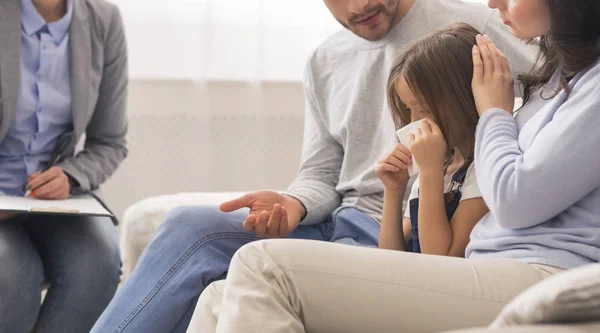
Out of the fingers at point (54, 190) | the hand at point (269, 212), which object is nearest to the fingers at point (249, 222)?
the hand at point (269, 212)

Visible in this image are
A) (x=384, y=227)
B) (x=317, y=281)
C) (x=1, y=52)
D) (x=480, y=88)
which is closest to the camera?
(x=317, y=281)

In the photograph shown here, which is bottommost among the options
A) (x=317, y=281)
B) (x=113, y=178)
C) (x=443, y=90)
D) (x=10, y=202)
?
(x=113, y=178)

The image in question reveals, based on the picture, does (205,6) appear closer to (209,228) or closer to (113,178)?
(113,178)

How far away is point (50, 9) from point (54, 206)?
20.2 inches

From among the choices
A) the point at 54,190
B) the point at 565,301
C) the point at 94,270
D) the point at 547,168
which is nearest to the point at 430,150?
the point at 547,168

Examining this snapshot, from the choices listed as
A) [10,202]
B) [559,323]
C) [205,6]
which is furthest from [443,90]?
[205,6]

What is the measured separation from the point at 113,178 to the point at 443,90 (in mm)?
1715

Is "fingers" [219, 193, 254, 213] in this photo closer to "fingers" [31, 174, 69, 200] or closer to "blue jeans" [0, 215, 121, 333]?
"blue jeans" [0, 215, 121, 333]

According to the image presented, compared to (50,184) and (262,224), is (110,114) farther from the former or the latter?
(262,224)

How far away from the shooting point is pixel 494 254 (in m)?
1.17

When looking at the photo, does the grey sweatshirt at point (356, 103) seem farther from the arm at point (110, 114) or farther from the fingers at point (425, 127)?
the arm at point (110, 114)

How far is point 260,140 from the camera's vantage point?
9.48 ft

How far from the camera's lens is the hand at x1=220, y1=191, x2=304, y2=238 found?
147 centimetres

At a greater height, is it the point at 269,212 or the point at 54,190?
the point at 269,212
